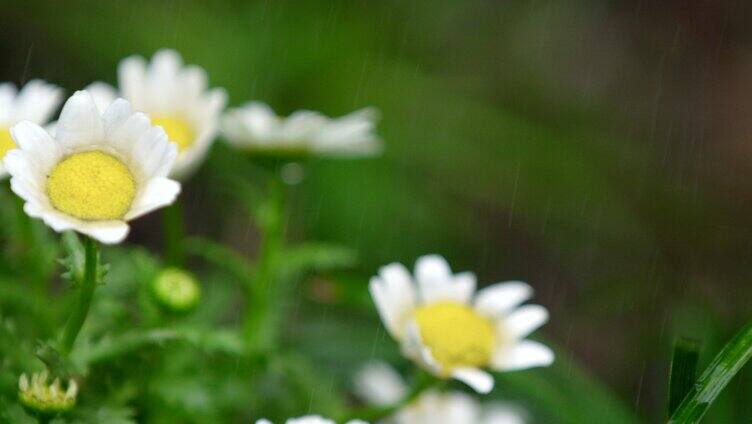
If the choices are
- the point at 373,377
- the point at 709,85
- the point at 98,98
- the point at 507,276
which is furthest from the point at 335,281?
the point at 709,85

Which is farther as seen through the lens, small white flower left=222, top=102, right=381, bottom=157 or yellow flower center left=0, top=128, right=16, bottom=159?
small white flower left=222, top=102, right=381, bottom=157

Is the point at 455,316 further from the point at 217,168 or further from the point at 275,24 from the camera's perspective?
the point at 275,24

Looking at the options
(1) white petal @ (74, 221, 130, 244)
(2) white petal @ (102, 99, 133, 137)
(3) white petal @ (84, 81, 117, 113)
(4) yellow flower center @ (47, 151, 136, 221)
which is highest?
(3) white petal @ (84, 81, 117, 113)

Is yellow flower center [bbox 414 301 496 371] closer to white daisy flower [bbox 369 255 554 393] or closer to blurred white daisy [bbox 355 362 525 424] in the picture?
white daisy flower [bbox 369 255 554 393]

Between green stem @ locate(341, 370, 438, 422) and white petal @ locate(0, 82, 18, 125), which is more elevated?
white petal @ locate(0, 82, 18, 125)

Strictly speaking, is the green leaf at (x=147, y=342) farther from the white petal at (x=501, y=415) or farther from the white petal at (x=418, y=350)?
the white petal at (x=501, y=415)

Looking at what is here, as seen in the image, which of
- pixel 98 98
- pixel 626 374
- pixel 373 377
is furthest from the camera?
pixel 626 374

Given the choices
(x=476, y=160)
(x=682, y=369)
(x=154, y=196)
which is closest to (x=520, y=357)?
(x=682, y=369)

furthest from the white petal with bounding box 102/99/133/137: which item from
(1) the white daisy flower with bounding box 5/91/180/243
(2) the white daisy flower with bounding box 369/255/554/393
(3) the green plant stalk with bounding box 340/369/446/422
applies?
(3) the green plant stalk with bounding box 340/369/446/422
